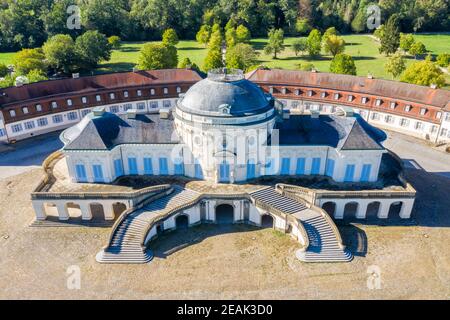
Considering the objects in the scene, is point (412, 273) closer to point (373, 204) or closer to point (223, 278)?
point (373, 204)

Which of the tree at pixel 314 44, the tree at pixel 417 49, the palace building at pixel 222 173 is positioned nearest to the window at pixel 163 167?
the palace building at pixel 222 173

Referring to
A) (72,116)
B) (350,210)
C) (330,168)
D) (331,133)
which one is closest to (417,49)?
(331,133)

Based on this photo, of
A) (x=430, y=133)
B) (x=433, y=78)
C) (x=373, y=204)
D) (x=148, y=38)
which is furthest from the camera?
(x=148, y=38)

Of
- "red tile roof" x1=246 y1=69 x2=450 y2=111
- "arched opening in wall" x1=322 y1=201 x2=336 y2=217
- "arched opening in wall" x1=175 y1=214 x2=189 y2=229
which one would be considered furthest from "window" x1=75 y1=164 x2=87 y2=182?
"red tile roof" x1=246 y1=69 x2=450 y2=111

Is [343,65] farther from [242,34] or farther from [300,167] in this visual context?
[242,34]

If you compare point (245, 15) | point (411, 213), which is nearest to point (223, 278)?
point (411, 213)

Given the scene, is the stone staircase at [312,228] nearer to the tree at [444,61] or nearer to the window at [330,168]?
the window at [330,168]
